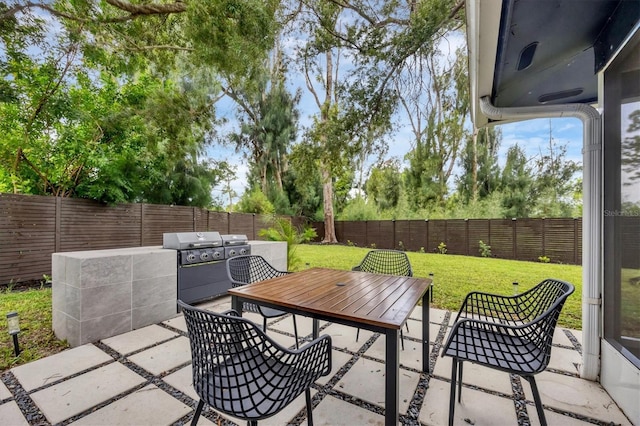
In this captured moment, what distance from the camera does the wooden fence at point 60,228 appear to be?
14.6 feet

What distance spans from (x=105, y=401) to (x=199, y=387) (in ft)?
3.61

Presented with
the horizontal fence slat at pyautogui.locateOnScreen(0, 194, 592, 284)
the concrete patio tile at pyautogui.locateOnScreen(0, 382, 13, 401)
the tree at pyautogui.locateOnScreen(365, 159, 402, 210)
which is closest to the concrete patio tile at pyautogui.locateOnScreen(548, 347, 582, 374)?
the horizontal fence slat at pyautogui.locateOnScreen(0, 194, 592, 284)

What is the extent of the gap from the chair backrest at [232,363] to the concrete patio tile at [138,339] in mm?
1739

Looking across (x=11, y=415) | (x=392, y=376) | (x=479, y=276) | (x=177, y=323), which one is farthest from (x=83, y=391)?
(x=479, y=276)

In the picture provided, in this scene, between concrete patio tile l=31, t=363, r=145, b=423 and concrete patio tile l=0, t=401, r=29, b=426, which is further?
concrete patio tile l=31, t=363, r=145, b=423

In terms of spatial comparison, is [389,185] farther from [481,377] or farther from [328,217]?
[481,377]

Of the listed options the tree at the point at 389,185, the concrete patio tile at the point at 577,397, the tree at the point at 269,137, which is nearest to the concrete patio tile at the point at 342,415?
the concrete patio tile at the point at 577,397

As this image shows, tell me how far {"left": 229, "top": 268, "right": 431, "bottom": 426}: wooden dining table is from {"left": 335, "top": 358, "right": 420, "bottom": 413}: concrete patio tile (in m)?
0.22

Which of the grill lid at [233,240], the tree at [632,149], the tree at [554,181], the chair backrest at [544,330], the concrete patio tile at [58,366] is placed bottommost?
the concrete patio tile at [58,366]

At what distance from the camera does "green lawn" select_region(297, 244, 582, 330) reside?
12.3 ft

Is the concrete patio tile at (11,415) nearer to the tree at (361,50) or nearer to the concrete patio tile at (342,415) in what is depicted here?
the concrete patio tile at (342,415)

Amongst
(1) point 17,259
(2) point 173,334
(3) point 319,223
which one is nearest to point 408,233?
(3) point 319,223

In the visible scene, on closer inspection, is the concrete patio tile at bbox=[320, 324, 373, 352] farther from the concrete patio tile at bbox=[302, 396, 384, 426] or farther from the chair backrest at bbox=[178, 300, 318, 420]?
the chair backrest at bbox=[178, 300, 318, 420]

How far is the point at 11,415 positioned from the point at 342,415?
6.60 ft
